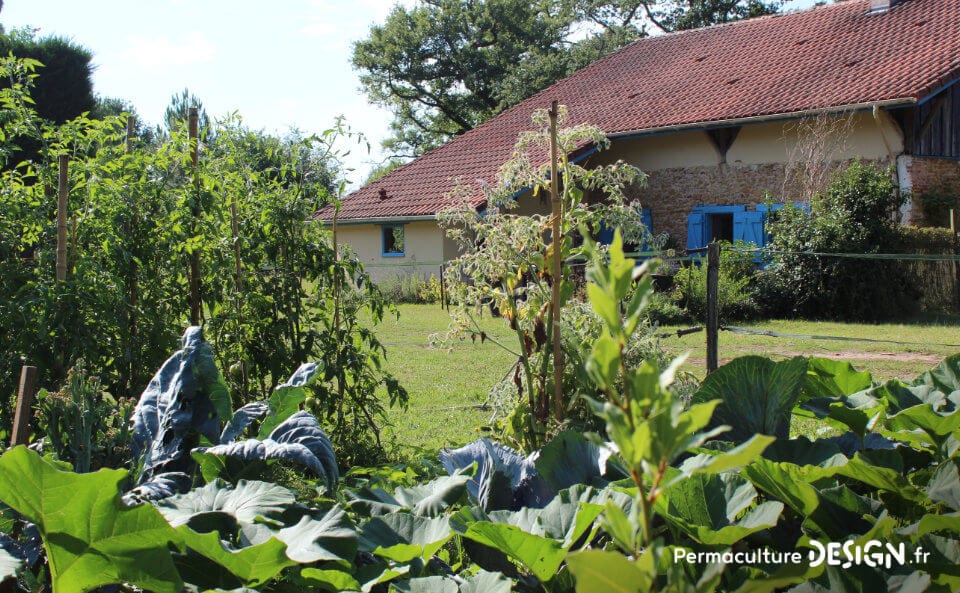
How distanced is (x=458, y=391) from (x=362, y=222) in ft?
49.6

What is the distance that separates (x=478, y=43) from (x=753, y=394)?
36489 mm

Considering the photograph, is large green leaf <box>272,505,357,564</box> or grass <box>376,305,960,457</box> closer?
large green leaf <box>272,505,357,564</box>

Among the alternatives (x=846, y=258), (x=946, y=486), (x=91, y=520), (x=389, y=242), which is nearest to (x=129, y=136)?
(x=91, y=520)

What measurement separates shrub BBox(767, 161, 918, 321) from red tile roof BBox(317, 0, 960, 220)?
2202 millimetres

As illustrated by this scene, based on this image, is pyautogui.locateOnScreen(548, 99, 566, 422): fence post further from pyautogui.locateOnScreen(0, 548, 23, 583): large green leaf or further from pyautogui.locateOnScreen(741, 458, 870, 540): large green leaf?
pyautogui.locateOnScreen(0, 548, 23, 583): large green leaf

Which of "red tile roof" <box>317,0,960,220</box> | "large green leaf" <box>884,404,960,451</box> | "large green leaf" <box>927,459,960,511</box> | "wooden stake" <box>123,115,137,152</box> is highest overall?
Result: "red tile roof" <box>317,0,960,220</box>

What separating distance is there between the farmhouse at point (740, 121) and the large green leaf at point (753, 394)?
44.2ft

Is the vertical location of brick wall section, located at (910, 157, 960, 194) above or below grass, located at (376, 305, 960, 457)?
above

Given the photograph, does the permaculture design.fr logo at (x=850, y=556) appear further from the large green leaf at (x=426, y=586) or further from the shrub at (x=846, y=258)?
the shrub at (x=846, y=258)

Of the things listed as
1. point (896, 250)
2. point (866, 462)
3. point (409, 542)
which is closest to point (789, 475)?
point (866, 462)

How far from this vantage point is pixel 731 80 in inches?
776

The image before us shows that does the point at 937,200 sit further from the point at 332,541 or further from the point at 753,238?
the point at 332,541

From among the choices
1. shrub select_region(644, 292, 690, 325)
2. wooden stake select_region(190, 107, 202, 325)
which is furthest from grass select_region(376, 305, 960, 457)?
wooden stake select_region(190, 107, 202, 325)

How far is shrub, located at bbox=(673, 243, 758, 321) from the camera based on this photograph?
1391 cm
